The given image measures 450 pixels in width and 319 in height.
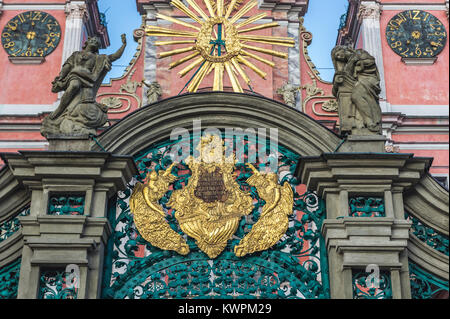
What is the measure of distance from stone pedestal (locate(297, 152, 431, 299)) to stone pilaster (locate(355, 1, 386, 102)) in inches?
336

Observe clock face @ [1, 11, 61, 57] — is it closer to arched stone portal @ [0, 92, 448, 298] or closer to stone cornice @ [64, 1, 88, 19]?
stone cornice @ [64, 1, 88, 19]

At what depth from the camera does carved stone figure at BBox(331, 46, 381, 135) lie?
885 centimetres

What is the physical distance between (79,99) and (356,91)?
282 cm

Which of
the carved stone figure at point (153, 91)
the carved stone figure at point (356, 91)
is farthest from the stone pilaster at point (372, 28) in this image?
the carved stone figure at point (356, 91)

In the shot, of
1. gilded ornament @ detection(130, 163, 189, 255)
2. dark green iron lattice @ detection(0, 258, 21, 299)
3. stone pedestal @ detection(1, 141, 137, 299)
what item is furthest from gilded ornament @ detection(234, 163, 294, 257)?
dark green iron lattice @ detection(0, 258, 21, 299)

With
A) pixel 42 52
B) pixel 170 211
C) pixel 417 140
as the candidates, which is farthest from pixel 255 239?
pixel 42 52

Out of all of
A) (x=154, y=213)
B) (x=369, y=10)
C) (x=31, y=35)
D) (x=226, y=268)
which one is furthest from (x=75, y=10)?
(x=226, y=268)

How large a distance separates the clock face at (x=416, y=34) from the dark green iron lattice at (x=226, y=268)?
358 inches

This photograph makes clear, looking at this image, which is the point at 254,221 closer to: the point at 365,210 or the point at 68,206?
the point at 365,210

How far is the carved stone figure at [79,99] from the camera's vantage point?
8938 mm

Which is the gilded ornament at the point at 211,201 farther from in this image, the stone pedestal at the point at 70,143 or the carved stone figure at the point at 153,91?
the carved stone figure at the point at 153,91

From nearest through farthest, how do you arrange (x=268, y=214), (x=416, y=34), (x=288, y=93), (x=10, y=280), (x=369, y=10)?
(x=10, y=280) → (x=268, y=214) → (x=288, y=93) → (x=416, y=34) → (x=369, y=10)

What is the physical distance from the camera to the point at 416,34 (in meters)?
17.3
